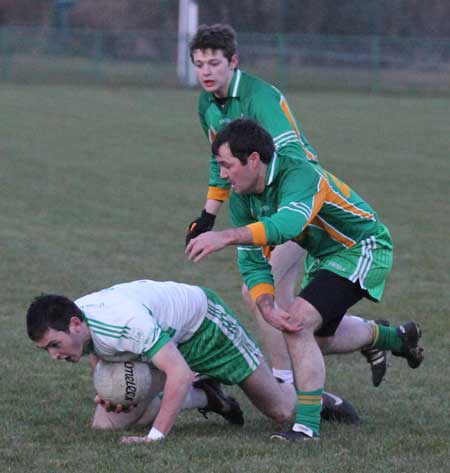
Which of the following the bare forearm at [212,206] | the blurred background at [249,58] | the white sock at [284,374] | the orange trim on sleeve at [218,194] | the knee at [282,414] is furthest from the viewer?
the blurred background at [249,58]

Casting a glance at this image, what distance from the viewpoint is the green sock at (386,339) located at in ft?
18.9

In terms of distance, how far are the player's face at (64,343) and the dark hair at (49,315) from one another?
0.7 inches

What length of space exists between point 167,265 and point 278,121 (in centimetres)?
430

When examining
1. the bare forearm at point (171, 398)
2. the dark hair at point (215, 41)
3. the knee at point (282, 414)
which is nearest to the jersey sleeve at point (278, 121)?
the dark hair at point (215, 41)

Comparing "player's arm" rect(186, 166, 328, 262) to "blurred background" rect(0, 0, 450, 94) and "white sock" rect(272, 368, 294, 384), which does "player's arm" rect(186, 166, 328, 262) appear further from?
"blurred background" rect(0, 0, 450, 94)

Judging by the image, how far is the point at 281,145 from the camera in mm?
5559

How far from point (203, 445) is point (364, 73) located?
3685 cm

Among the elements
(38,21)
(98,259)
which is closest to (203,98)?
(98,259)

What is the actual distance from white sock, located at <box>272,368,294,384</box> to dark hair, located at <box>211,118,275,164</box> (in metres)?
1.46

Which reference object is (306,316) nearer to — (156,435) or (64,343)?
(156,435)

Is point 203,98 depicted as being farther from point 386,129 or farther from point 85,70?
point 85,70

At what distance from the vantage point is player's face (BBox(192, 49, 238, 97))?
5.83 metres

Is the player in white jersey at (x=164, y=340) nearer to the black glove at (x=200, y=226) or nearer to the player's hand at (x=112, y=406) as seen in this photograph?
the player's hand at (x=112, y=406)

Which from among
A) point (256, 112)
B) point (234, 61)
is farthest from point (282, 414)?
point (234, 61)
